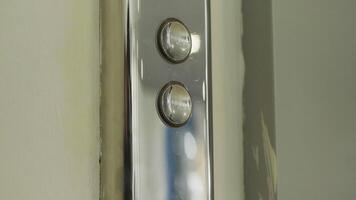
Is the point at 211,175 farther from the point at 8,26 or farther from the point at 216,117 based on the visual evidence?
the point at 8,26

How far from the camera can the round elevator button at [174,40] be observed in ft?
0.97

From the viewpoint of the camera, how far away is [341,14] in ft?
1.72

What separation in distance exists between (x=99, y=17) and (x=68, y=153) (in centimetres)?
8

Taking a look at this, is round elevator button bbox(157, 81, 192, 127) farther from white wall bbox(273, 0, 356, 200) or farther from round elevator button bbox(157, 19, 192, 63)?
white wall bbox(273, 0, 356, 200)

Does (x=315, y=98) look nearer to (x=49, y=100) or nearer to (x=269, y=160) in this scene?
(x=269, y=160)

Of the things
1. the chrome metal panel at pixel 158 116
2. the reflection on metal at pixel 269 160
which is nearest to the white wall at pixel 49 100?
the chrome metal panel at pixel 158 116

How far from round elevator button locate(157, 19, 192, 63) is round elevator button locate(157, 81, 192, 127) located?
0.06 feet

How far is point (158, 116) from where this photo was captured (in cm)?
29

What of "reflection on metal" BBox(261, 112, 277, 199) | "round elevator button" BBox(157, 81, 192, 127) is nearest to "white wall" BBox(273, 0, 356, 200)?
"reflection on metal" BBox(261, 112, 277, 199)

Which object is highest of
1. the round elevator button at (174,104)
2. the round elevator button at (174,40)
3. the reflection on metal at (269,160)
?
the round elevator button at (174,40)

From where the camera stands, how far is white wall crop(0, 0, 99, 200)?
0.23 metres

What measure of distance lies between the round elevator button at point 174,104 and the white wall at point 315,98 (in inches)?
4.7

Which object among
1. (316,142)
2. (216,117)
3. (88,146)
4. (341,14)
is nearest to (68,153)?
(88,146)

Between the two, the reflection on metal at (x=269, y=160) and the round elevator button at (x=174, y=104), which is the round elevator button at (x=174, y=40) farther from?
the reflection on metal at (x=269, y=160)
